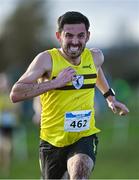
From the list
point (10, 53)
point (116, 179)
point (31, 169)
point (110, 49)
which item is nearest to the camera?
point (116, 179)

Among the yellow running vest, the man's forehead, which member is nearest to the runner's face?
the man's forehead

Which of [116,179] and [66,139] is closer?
[66,139]

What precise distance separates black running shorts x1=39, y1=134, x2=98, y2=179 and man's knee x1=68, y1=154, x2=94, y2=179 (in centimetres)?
8

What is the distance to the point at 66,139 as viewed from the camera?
321 inches

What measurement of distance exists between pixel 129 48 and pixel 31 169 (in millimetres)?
57926

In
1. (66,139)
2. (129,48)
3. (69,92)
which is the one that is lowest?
(129,48)

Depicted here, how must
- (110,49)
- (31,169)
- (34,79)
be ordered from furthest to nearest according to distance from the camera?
(110,49) < (31,169) < (34,79)

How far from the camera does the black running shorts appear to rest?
8.07m

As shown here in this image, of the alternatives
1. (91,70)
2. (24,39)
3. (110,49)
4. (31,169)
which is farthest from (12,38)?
(91,70)

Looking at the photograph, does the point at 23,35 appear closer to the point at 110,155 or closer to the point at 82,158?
the point at 110,155

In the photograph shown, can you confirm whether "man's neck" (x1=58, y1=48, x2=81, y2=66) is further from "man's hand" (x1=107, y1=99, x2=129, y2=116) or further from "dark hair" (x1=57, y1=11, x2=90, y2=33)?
"man's hand" (x1=107, y1=99, x2=129, y2=116)

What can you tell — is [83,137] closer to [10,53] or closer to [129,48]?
[10,53]

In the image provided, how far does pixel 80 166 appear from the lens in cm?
780

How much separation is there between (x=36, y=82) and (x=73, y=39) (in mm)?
550
